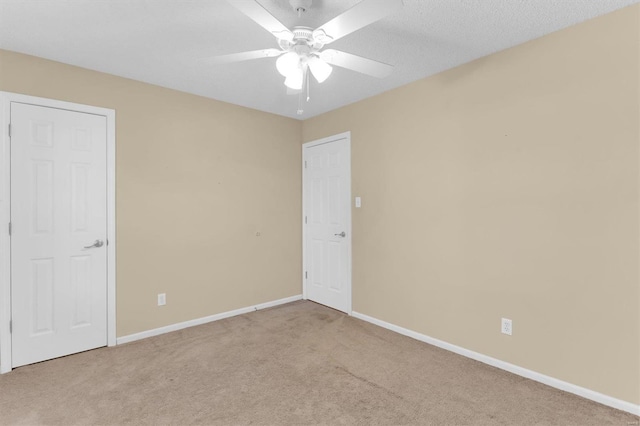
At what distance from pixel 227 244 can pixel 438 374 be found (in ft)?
8.17

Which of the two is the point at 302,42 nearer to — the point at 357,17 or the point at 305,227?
the point at 357,17

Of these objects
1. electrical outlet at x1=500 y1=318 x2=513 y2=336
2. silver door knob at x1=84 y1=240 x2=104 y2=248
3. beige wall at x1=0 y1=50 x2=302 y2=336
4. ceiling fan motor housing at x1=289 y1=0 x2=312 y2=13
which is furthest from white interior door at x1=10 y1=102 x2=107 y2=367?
electrical outlet at x1=500 y1=318 x2=513 y2=336

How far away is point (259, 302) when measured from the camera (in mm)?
4020

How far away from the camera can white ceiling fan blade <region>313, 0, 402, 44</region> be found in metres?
1.32

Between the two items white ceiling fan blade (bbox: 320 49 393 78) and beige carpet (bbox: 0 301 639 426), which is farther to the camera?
beige carpet (bbox: 0 301 639 426)

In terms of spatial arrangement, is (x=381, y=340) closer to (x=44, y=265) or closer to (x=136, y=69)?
(x=44, y=265)

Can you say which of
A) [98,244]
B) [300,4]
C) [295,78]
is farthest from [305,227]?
[300,4]

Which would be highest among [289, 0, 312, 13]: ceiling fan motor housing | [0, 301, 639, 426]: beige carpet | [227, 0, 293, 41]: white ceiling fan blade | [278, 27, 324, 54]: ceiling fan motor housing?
[289, 0, 312, 13]: ceiling fan motor housing

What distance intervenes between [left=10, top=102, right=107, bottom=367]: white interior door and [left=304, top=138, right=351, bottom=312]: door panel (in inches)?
89.7

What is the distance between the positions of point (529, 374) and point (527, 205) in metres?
1.23

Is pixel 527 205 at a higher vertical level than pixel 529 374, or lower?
higher

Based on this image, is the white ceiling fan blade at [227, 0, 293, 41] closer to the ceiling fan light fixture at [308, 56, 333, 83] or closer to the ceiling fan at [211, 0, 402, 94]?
the ceiling fan at [211, 0, 402, 94]

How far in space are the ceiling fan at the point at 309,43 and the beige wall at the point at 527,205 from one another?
1.24 m

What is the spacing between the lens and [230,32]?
2223 millimetres
